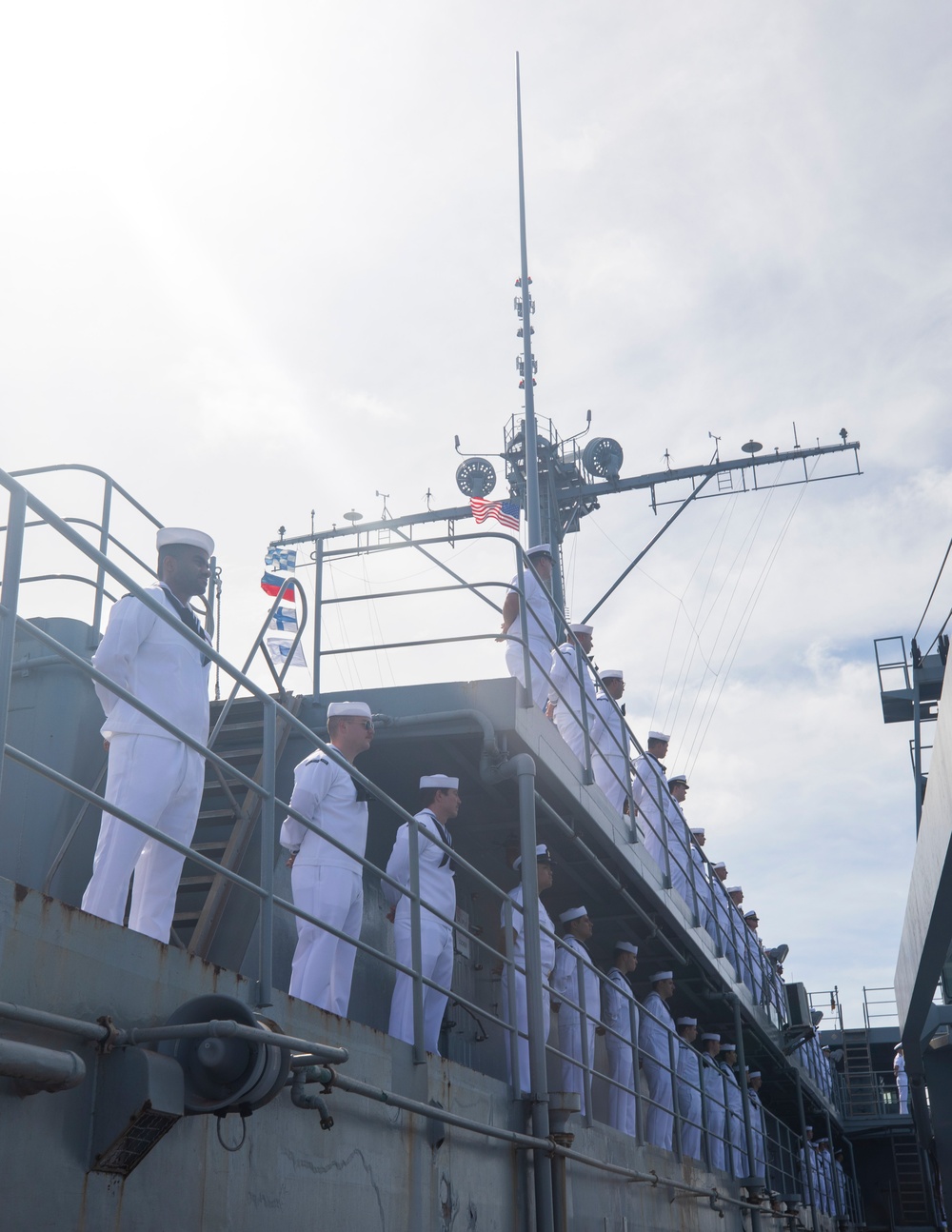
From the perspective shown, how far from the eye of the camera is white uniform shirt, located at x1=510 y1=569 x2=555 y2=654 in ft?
23.9

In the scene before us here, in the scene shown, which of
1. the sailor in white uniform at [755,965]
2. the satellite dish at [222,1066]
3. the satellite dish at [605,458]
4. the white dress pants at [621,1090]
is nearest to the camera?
the satellite dish at [222,1066]

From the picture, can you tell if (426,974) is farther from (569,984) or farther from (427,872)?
(569,984)

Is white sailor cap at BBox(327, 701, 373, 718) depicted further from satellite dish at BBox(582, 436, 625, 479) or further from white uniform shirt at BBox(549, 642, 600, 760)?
satellite dish at BBox(582, 436, 625, 479)

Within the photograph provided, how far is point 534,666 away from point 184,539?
10.5 feet

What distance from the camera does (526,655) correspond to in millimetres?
6270

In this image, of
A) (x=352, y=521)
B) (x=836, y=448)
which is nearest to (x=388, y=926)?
(x=352, y=521)

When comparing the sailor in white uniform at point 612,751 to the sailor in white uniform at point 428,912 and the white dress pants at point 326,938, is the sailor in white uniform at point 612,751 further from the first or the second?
the white dress pants at point 326,938

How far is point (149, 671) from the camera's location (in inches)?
176

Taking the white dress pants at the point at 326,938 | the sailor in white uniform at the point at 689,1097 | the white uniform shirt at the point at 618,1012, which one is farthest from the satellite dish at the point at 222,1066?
the sailor in white uniform at the point at 689,1097

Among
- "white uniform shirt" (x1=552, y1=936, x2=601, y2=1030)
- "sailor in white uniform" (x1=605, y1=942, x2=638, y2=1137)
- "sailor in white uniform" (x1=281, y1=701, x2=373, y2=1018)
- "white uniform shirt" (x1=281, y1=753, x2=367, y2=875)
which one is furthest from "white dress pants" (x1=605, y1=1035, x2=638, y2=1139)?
"white uniform shirt" (x1=281, y1=753, x2=367, y2=875)

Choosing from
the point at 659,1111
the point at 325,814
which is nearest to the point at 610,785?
the point at 659,1111

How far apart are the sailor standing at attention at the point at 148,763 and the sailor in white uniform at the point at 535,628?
87.2 inches

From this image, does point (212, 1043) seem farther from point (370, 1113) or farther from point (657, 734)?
point (657, 734)

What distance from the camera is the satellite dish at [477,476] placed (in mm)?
18625
